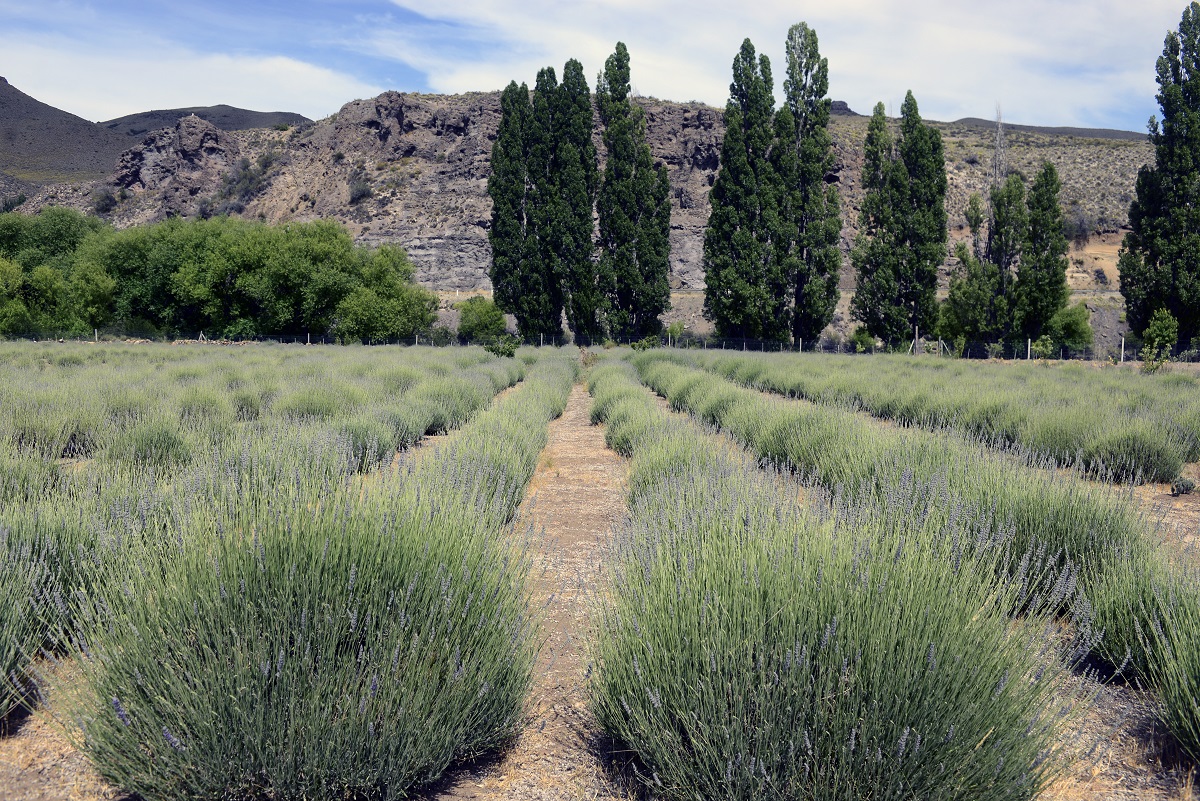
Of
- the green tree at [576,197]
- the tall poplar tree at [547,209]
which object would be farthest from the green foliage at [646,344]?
the tall poplar tree at [547,209]

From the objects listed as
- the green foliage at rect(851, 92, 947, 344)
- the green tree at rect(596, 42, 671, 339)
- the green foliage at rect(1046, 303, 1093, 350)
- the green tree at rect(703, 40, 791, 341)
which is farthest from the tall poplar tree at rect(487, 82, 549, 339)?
the green foliage at rect(1046, 303, 1093, 350)

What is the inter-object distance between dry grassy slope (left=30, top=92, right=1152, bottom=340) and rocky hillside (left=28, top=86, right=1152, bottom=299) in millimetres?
169

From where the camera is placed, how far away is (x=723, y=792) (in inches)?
90.6

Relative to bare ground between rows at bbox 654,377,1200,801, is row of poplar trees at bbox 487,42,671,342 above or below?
above

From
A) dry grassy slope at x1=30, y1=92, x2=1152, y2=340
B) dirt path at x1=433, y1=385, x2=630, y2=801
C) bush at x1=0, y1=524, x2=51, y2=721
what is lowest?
dirt path at x1=433, y1=385, x2=630, y2=801

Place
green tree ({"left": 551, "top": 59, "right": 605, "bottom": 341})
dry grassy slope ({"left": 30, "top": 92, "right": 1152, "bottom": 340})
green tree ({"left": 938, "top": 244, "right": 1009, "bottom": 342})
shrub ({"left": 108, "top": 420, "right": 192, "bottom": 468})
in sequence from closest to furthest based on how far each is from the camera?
shrub ({"left": 108, "top": 420, "right": 192, "bottom": 468}) → green tree ({"left": 938, "top": 244, "right": 1009, "bottom": 342}) → green tree ({"left": 551, "top": 59, "right": 605, "bottom": 341}) → dry grassy slope ({"left": 30, "top": 92, "right": 1152, "bottom": 340})

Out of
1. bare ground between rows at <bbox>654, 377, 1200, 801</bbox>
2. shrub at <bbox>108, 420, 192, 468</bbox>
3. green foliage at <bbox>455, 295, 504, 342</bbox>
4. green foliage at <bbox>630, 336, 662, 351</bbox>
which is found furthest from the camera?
green foliage at <bbox>455, 295, 504, 342</bbox>

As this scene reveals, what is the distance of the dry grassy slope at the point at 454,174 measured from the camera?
3029 inches

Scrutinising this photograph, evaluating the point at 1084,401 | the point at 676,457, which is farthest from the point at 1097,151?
the point at 676,457

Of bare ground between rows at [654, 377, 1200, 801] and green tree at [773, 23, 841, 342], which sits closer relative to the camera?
bare ground between rows at [654, 377, 1200, 801]

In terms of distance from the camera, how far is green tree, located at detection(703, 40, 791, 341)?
121 ft

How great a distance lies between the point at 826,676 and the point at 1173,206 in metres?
38.5

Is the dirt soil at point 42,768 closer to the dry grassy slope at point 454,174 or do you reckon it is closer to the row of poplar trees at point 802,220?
the row of poplar trees at point 802,220

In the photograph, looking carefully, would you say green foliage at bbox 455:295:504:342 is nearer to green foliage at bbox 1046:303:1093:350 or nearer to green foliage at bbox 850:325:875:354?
green foliage at bbox 850:325:875:354
